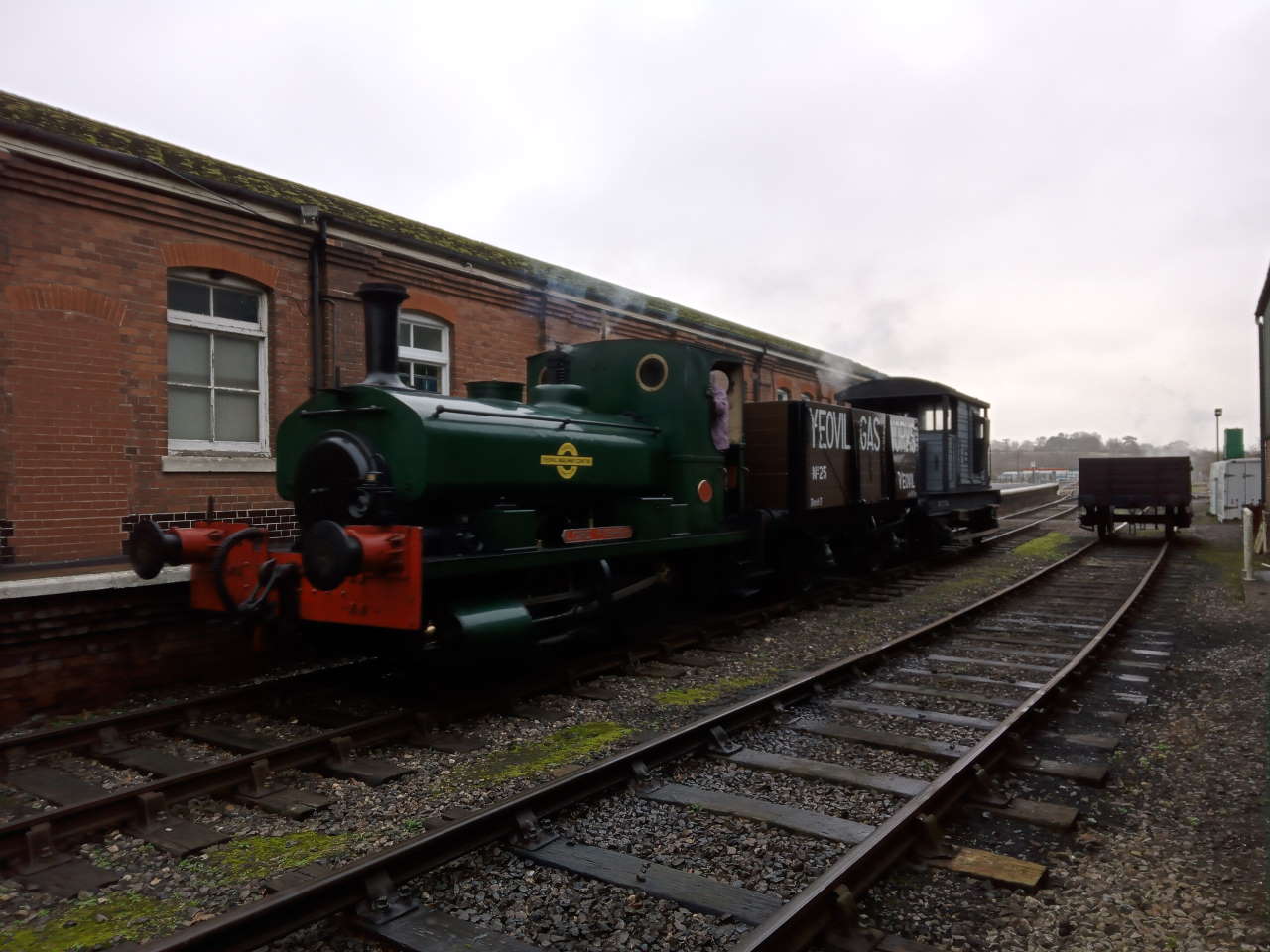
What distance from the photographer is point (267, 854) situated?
136 inches

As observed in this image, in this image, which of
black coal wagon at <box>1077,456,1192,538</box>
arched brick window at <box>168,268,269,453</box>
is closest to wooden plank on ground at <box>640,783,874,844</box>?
arched brick window at <box>168,268,269,453</box>

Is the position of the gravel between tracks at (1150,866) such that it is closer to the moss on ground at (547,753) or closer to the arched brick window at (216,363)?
the moss on ground at (547,753)

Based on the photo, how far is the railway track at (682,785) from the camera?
2846 millimetres

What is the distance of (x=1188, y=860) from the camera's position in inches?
135

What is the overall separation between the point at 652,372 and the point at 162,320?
4.21 metres

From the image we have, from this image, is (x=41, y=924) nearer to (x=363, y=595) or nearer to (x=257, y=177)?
(x=363, y=595)

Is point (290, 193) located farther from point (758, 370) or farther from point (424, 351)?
point (758, 370)

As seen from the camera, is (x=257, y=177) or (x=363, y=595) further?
(x=257, y=177)

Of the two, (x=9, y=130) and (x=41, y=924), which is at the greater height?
(x=9, y=130)

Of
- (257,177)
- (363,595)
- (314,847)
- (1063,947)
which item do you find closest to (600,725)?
(363,595)

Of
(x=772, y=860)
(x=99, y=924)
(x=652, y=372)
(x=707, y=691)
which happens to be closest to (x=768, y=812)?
(x=772, y=860)

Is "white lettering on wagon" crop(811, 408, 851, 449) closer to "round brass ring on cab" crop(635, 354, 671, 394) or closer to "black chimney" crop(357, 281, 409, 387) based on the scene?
"round brass ring on cab" crop(635, 354, 671, 394)

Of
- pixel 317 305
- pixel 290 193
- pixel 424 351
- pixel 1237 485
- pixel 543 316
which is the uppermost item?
pixel 290 193

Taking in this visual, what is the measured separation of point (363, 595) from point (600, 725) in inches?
65.1
